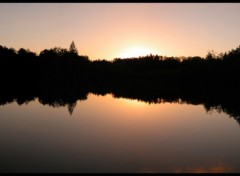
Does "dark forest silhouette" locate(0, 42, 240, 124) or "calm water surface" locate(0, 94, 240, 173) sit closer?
"calm water surface" locate(0, 94, 240, 173)

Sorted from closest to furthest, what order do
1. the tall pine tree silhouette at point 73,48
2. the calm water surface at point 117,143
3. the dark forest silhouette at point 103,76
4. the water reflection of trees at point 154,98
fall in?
the calm water surface at point 117,143
the water reflection of trees at point 154,98
the dark forest silhouette at point 103,76
the tall pine tree silhouette at point 73,48

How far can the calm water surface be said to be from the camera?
13.2 m

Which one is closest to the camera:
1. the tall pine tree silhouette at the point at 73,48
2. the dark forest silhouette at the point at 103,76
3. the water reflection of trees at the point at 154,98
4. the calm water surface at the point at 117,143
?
the calm water surface at the point at 117,143

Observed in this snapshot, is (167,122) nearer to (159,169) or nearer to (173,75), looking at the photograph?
(159,169)

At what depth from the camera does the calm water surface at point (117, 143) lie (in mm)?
13203

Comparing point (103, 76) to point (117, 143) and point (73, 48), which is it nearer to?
point (73, 48)

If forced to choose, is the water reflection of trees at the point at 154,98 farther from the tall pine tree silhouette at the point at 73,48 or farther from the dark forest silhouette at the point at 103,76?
the tall pine tree silhouette at the point at 73,48

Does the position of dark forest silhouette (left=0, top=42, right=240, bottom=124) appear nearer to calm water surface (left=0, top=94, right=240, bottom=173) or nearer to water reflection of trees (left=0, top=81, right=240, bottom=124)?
water reflection of trees (left=0, top=81, right=240, bottom=124)

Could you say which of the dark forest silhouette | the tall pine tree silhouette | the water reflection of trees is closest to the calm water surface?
the water reflection of trees

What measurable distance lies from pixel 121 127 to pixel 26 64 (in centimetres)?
6327

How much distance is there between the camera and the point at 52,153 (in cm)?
1481

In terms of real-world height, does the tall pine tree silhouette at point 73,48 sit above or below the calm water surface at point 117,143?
above

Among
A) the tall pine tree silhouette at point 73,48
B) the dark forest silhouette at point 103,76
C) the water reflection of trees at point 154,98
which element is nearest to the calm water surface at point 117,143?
the water reflection of trees at point 154,98

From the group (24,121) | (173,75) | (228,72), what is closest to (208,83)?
(228,72)
